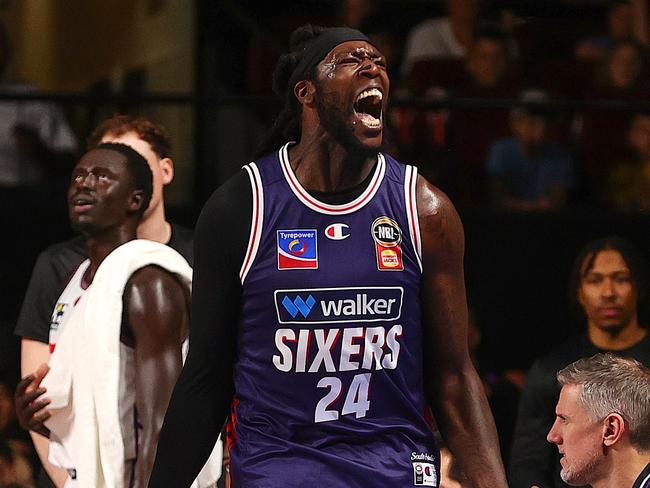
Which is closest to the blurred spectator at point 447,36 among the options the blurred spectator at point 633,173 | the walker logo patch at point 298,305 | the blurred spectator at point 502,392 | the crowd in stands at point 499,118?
the crowd in stands at point 499,118

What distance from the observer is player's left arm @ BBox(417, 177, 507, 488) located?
10.7 ft

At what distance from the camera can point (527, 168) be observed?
22.4 feet

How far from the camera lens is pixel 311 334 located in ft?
10.4

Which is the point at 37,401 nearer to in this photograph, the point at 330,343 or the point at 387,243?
the point at 330,343

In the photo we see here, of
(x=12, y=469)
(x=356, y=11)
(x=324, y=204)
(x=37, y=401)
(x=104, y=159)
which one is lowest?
(x=12, y=469)

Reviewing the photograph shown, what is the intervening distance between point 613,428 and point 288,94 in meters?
1.17

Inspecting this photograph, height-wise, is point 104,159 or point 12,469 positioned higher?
point 104,159

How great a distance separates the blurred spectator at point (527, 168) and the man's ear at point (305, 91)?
136 inches

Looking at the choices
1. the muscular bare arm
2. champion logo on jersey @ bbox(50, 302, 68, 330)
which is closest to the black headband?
the muscular bare arm

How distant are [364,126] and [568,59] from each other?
458 centimetres

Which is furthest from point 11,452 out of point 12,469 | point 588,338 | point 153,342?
point 588,338

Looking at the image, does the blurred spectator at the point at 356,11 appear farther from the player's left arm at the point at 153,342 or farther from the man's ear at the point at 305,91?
the man's ear at the point at 305,91

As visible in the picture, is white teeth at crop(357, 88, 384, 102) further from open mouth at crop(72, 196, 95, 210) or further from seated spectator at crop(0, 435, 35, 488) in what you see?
seated spectator at crop(0, 435, 35, 488)

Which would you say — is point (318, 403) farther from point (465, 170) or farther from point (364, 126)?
point (465, 170)
